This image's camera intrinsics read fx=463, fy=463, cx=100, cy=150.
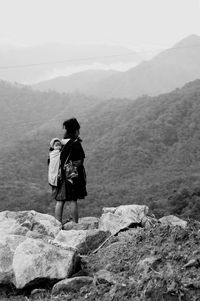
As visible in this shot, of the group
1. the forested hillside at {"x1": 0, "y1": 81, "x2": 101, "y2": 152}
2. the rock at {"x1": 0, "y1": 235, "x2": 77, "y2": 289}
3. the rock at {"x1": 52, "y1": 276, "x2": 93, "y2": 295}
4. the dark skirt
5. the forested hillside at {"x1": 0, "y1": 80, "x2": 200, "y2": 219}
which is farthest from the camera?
the forested hillside at {"x1": 0, "y1": 81, "x2": 101, "y2": 152}

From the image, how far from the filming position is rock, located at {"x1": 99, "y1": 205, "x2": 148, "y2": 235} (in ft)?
18.1

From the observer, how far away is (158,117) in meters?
33.2

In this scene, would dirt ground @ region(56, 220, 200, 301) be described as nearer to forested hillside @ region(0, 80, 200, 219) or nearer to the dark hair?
the dark hair

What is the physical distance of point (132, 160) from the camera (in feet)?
89.7

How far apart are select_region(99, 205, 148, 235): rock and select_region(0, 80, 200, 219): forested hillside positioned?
6.15 metres

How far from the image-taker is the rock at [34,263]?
13.0 ft

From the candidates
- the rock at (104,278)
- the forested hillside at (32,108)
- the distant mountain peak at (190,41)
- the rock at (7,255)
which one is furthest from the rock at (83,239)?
the distant mountain peak at (190,41)

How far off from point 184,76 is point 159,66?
22.0 ft

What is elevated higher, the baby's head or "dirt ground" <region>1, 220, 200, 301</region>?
the baby's head

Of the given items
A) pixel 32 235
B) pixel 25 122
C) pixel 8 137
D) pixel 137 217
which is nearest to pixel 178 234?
pixel 32 235

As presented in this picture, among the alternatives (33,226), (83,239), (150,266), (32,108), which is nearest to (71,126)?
(33,226)

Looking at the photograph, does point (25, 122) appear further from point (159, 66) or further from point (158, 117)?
point (159, 66)

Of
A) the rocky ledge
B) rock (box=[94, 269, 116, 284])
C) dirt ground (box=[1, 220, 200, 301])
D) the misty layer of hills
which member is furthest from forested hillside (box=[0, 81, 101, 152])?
rock (box=[94, 269, 116, 284])

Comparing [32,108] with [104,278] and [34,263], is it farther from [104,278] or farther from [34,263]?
[104,278]
